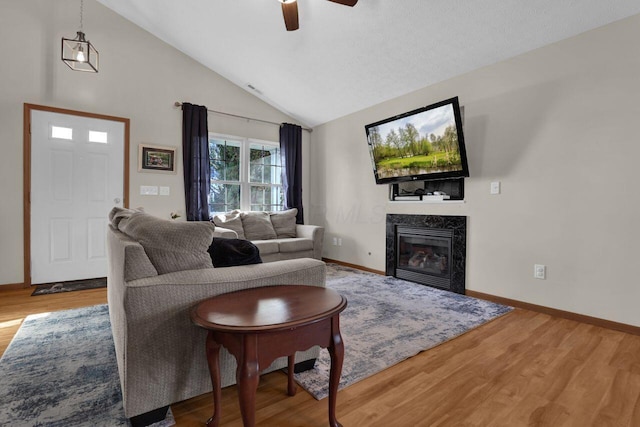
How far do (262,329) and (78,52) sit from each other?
3.70 metres

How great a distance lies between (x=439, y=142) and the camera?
3.07 m

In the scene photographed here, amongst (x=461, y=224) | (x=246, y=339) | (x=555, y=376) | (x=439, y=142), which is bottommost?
(x=555, y=376)

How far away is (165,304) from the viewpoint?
1226mm

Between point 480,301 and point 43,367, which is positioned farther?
point 480,301

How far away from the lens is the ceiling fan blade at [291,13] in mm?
2274

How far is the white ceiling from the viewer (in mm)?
2434

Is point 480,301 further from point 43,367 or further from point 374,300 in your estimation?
point 43,367

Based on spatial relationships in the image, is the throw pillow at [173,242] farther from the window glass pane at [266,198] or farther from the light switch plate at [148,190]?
the window glass pane at [266,198]

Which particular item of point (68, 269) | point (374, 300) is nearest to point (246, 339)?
point (374, 300)

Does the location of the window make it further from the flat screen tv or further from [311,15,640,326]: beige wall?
[311,15,640,326]: beige wall

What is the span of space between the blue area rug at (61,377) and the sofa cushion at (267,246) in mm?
1836

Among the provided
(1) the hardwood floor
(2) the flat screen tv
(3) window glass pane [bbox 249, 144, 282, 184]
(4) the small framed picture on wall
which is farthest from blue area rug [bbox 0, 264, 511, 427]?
(3) window glass pane [bbox 249, 144, 282, 184]

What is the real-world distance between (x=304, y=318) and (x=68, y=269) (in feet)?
12.6

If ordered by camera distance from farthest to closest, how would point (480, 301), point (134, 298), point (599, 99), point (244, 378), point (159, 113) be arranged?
point (159, 113)
point (480, 301)
point (599, 99)
point (134, 298)
point (244, 378)
